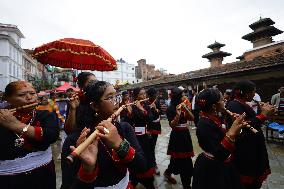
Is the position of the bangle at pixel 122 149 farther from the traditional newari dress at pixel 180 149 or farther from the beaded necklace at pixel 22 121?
the traditional newari dress at pixel 180 149

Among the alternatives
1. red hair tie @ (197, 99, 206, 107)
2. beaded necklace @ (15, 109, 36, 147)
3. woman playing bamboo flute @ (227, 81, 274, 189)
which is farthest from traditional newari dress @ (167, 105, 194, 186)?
beaded necklace @ (15, 109, 36, 147)

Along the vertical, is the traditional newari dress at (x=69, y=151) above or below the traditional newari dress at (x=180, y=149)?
above

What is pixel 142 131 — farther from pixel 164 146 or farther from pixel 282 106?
pixel 282 106

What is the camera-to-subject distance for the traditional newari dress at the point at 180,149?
4.98 meters

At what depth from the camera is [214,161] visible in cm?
293

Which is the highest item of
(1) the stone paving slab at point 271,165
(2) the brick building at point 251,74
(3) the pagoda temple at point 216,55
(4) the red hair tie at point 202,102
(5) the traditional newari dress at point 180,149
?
(3) the pagoda temple at point 216,55

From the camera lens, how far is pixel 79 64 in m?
5.52

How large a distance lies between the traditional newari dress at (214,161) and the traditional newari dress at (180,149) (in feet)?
6.41

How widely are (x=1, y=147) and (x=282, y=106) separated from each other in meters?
9.45

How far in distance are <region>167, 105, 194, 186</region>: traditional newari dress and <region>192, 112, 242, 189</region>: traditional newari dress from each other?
1954 millimetres

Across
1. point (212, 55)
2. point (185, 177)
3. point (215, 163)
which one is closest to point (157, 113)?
point (185, 177)

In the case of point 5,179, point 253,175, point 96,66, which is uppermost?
point 96,66

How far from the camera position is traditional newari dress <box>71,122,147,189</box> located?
1700 mm

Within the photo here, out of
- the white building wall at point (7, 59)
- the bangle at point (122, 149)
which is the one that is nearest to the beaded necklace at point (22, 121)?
the bangle at point (122, 149)
